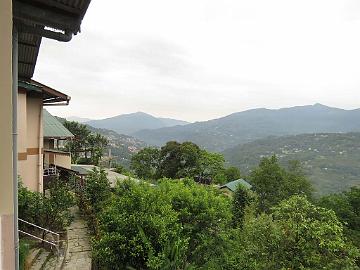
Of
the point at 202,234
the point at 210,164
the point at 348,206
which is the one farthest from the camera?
the point at 210,164

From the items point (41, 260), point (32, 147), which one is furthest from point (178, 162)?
point (41, 260)

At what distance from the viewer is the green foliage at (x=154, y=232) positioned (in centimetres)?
969

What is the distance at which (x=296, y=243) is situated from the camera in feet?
34.6

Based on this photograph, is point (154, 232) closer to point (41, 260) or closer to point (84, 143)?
point (41, 260)

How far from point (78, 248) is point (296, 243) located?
723 centimetres

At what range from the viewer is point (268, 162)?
3550 centimetres

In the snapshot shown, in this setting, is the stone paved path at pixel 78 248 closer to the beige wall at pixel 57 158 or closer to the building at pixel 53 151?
the building at pixel 53 151

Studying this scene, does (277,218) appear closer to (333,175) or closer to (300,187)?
(300,187)

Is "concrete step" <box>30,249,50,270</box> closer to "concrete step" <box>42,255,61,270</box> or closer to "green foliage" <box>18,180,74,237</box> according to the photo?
"concrete step" <box>42,255,61,270</box>

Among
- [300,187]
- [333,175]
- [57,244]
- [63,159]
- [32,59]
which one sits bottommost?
[333,175]

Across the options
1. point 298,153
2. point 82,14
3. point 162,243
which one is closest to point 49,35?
point 82,14

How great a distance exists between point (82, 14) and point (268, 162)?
3392 centimetres

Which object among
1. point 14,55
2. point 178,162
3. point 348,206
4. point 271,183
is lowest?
point 348,206

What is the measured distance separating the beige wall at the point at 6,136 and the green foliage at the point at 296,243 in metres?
9.64
